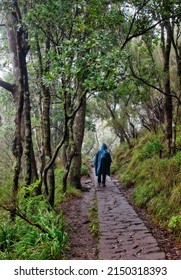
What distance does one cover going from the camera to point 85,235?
6562 millimetres

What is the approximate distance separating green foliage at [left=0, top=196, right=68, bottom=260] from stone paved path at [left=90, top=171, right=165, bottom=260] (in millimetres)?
725

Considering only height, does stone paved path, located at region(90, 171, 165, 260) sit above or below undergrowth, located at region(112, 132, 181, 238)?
below

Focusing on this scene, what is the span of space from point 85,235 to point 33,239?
142 cm

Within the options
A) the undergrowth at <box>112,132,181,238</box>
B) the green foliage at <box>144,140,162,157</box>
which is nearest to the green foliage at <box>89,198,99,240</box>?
the undergrowth at <box>112,132,181,238</box>

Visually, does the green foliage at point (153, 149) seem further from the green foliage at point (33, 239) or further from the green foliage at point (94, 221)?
the green foliage at point (33, 239)

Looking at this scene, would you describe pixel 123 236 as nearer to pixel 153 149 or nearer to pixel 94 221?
pixel 94 221

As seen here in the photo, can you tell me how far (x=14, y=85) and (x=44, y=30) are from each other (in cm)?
211

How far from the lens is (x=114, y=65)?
20.7 feet

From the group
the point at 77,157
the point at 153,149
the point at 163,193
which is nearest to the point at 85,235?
the point at 163,193

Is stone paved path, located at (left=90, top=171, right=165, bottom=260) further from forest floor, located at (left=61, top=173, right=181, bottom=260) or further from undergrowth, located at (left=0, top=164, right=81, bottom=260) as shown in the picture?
undergrowth, located at (left=0, top=164, right=81, bottom=260)

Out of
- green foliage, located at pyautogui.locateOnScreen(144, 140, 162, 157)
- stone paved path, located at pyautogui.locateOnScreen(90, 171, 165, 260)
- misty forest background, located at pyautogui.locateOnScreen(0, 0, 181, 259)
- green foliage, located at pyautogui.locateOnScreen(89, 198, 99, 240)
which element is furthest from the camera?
green foliage, located at pyautogui.locateOnScreen(144, 140, 162, 157)

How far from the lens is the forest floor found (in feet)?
17.7

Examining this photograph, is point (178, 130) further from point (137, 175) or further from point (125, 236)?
point (125, 236)

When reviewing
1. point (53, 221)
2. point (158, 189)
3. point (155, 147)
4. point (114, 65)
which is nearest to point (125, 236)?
point (53, 221)
